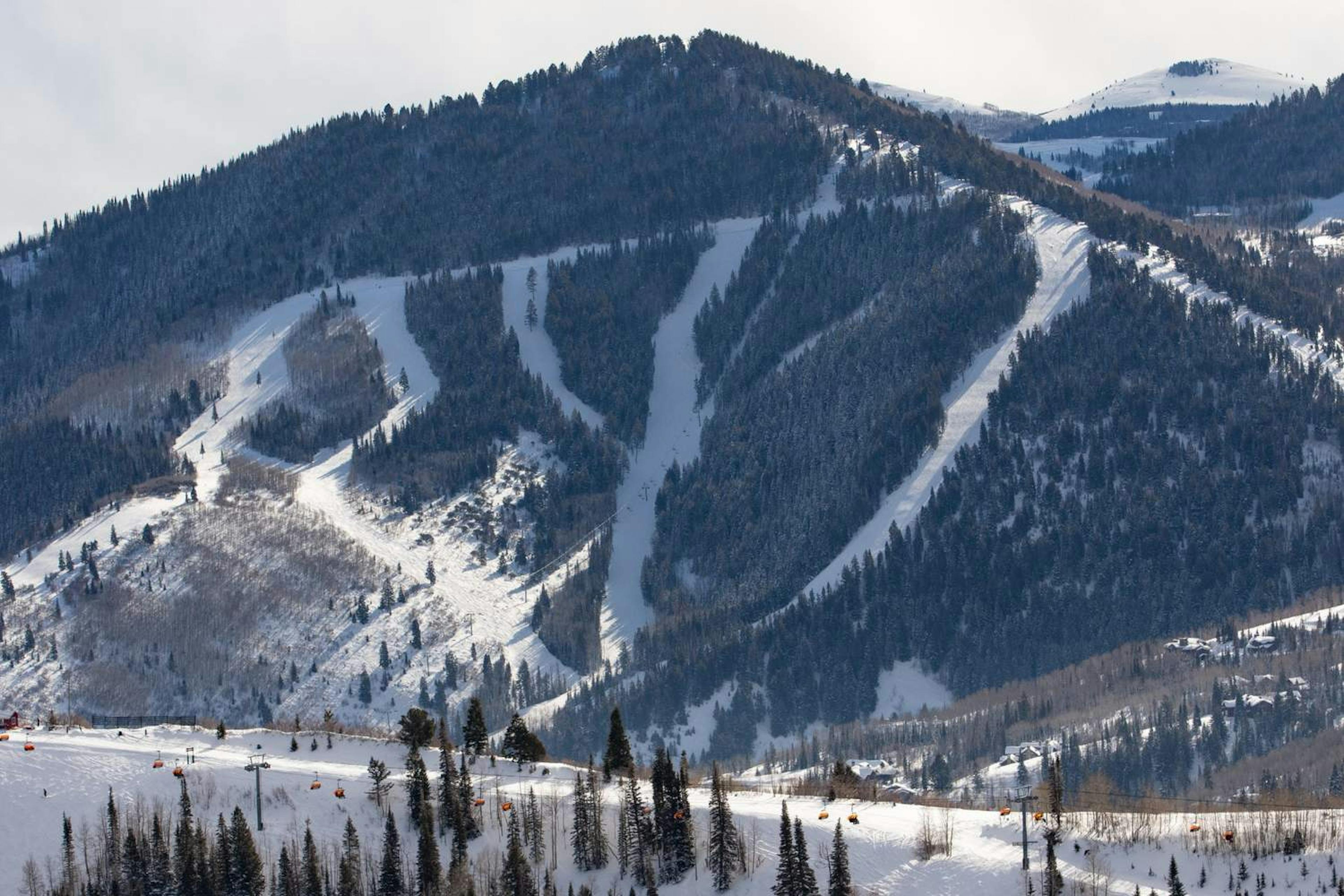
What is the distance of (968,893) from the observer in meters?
200

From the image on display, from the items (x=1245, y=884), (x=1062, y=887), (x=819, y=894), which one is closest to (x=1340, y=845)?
(x=1245, y=884)

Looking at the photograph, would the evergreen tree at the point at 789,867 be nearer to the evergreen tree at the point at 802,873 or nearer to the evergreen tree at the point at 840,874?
the evergreen tree at the point at 802,873

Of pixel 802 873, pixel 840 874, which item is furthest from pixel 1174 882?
pixel 802 873

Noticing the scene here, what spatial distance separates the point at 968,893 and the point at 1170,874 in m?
18.1

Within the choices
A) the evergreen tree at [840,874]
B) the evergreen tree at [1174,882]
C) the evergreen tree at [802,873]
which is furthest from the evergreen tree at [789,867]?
the evergreen tree at [1174,882]

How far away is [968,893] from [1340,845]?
30.9 meters

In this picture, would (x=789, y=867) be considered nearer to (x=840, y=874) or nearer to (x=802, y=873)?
(x=802, y=873)

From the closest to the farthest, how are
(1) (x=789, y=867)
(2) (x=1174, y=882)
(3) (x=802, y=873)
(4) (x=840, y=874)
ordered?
1. (2) (x=1174, y=882)
2. (4) (x=840, y=874)
3. (3) (x=802, y=873)
4. (1) (x=789, y=867)

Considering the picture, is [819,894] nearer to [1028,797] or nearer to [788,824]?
[788,824]

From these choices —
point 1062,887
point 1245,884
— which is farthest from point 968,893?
point 1245,884

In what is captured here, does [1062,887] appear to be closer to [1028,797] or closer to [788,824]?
[1028,797]

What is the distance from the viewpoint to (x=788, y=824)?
19825cm

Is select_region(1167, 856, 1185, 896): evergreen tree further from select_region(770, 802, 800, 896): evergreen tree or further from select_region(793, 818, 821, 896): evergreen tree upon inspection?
select_region(770, 802, 800, 896): evergreen tree

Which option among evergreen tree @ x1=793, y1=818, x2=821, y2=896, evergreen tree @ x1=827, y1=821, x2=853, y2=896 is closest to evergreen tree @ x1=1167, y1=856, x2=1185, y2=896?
evergreen tree @ x1=827, y1=821, x2=853, y2=896
